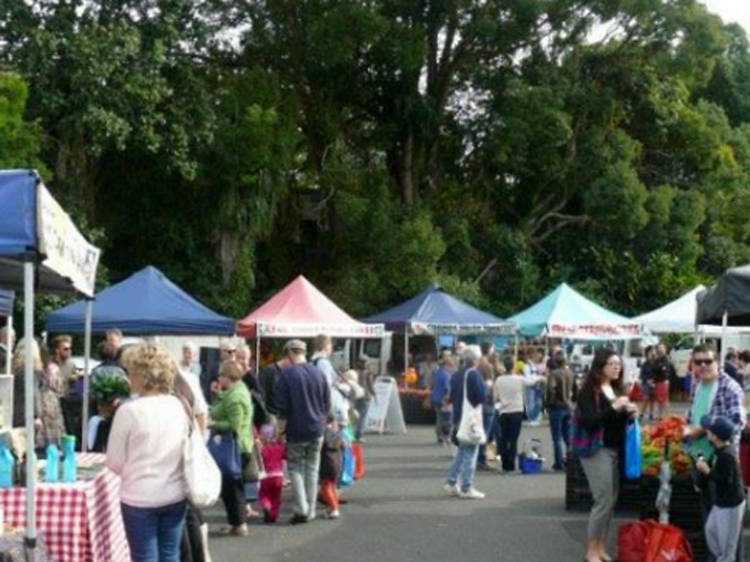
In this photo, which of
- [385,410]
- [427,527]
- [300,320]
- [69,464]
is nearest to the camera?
[69,464]

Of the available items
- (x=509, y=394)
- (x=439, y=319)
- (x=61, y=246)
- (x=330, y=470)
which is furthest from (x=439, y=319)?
(x=61, y=246)

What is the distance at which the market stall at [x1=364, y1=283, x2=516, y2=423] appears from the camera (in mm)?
30484

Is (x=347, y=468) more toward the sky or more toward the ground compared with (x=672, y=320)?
more toward the ground

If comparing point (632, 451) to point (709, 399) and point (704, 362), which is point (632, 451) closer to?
point (709, 399)

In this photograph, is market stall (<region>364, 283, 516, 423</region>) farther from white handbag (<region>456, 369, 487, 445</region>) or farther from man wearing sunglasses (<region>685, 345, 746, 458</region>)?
man wearing sunglasses (<region>685, 345, 746, 458</region>)

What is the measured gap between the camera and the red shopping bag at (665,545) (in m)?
11.2

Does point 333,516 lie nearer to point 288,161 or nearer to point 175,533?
point 175,533

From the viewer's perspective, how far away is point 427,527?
14219mm

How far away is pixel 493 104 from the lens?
41.1 meters

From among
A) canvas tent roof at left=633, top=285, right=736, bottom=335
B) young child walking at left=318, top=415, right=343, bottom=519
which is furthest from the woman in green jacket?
canvas tent roof at left=633, top=285, right=736, bottom=335

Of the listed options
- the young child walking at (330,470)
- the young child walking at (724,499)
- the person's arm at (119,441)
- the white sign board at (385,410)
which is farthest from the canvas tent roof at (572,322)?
the person's arm at (119,441)

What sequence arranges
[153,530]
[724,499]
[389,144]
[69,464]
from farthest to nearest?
1. [389,144]
2. [724,499]
3. [69,464]
4. [153,530]

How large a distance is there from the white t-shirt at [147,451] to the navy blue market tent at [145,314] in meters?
9.77

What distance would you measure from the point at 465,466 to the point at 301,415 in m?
3.28
